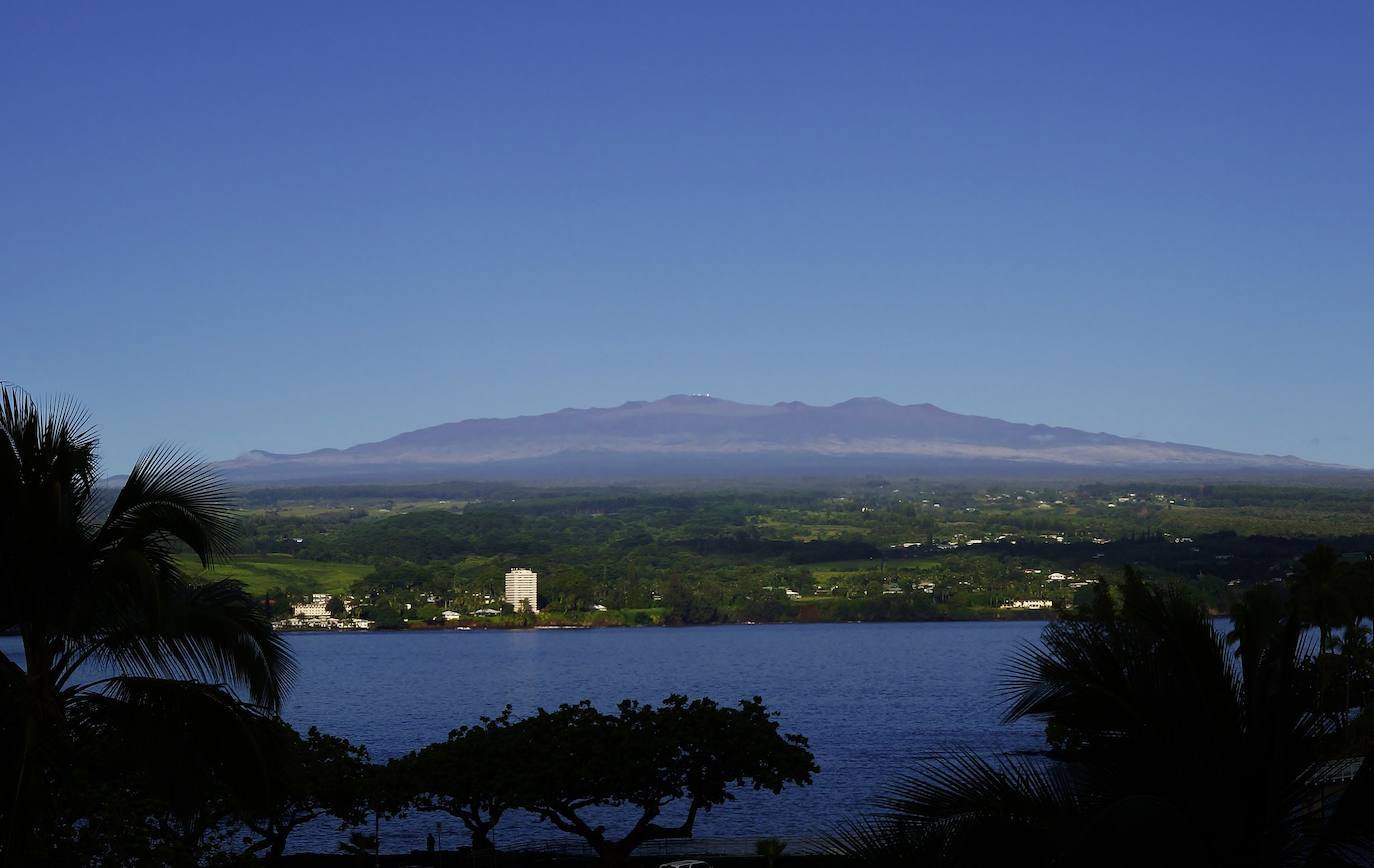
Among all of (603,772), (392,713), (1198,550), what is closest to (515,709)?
(392,713)

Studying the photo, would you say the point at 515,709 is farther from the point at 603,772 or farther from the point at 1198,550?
the point at 1198,550

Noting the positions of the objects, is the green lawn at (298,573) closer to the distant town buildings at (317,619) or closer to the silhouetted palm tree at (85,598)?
the distant town buildings at (317,619)

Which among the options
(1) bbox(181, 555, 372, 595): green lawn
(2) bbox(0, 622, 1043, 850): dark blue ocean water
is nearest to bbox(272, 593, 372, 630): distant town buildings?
(2) bbox(0, 622, 1043, 850): dark blue ocean water

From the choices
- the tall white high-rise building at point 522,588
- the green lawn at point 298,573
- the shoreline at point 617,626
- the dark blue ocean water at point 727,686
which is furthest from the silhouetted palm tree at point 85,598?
the tall white high-rise building at point 522,588

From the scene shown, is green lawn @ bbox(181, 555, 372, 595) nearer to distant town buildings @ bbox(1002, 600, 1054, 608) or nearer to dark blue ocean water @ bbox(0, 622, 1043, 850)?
dark blue ocean water @ bbox(0, 622, 1043, 850)

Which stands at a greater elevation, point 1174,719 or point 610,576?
point 1174,719

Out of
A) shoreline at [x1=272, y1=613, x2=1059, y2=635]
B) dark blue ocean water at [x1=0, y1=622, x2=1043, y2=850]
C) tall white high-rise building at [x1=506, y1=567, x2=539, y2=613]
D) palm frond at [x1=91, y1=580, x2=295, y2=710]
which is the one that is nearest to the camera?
palm frond at [x1=91, y1=580, x2=295, y2=710]

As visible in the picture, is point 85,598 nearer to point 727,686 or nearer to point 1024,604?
point 727,686

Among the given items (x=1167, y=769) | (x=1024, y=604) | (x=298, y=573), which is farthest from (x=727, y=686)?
(x=1167, y=769)
